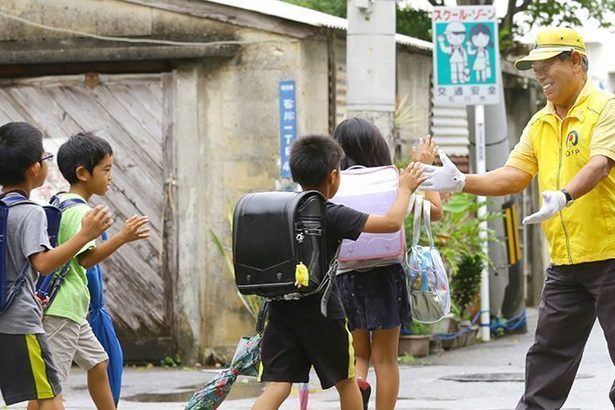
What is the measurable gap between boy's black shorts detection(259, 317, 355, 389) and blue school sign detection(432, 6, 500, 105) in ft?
23.7

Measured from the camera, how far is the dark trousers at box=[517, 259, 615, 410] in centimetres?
679

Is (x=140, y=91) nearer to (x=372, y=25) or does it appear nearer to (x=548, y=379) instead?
(x=372, y=25)

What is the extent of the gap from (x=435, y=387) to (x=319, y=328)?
3912 mm

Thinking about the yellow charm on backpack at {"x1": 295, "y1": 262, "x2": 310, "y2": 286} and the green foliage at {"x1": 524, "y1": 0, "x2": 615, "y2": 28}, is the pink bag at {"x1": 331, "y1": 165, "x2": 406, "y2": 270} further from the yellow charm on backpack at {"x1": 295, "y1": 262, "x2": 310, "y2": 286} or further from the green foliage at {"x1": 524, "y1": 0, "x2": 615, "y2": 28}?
the green foliage at {"x1": 524, "y1": 0, "x2": 615, "y2": 28}

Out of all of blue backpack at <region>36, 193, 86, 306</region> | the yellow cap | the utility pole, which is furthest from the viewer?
the utility pole

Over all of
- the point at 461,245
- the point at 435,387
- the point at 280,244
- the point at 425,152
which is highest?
the point at 425,152

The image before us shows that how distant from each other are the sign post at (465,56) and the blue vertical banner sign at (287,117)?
184 centimetres

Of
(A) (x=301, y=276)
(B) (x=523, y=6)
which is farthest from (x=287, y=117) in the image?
(B) (x=523, y=6)

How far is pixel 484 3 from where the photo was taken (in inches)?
611

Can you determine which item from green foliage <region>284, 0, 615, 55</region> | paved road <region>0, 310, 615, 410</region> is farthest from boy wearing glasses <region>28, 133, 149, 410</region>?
green foliage <region>284, 0, 615, 55</region>

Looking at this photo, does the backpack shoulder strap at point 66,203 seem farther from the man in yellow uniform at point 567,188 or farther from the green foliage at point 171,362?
the green foliage at point 171,362

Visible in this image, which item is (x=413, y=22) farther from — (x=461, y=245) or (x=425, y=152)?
(x=425, y=152)

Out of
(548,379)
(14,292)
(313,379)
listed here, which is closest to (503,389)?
(313,379)

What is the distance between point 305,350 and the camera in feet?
22.0
